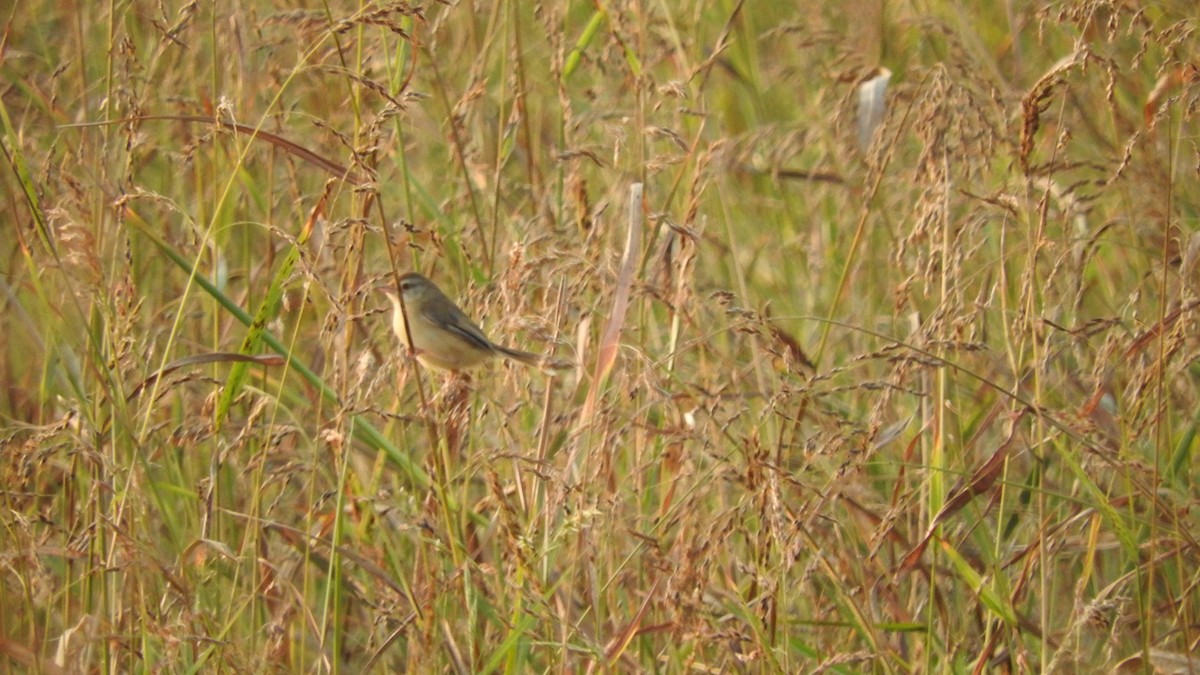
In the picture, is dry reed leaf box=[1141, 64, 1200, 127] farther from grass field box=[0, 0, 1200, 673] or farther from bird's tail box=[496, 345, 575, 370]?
bird's tail box=[496, 345, 575, 370]

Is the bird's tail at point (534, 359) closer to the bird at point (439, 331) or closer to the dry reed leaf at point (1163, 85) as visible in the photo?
the bird at point (439, 331)

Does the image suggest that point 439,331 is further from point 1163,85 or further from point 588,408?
point 1163,85

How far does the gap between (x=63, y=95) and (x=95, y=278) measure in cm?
224

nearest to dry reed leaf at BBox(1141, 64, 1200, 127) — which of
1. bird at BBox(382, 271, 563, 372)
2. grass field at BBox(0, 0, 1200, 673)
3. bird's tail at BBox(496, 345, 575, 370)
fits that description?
grass field at BBox(0, 0, 1200, 673)

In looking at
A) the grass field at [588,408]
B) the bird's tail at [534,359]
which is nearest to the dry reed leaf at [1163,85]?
the grass field at [588,408]

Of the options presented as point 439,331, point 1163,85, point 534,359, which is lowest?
point 439,331

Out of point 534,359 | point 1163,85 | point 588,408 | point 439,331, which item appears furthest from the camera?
point 439,331

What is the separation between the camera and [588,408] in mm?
2295

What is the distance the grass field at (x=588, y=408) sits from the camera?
7.15ft

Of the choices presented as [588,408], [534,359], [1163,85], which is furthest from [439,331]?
[1163,85]

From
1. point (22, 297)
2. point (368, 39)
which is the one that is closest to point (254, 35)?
point (368, 39)

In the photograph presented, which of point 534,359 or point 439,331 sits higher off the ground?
point 534,359

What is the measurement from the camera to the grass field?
7.15 ft

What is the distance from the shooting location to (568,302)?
235cm
